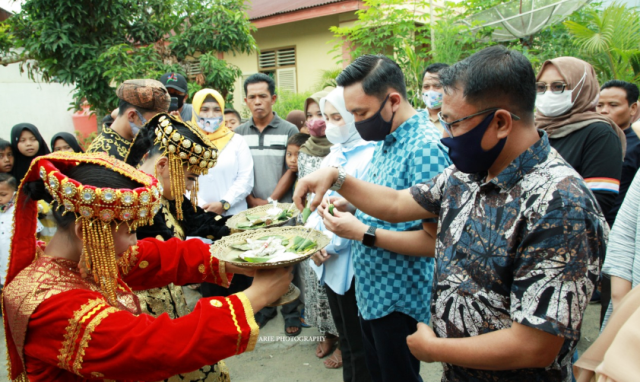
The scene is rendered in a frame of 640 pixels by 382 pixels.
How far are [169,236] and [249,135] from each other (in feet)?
8.88

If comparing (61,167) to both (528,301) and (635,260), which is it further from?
(635,260)

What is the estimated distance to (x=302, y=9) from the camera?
36.2 ft

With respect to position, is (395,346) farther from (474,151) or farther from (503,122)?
(503,122)

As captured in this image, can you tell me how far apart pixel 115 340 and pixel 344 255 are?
185 cm

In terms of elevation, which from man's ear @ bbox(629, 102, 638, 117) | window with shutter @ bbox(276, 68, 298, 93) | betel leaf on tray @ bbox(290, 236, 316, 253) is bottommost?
betel leaf on tray @ bbox(290, 236, 316, 253)

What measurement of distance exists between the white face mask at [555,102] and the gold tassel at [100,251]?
10.4 feet

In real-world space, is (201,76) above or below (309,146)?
above

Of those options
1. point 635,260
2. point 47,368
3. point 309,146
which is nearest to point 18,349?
point 47,368

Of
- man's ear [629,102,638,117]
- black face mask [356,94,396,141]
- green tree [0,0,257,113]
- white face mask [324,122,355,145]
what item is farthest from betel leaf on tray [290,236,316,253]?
green tree [0,0,257,113]

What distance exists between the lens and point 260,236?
89.6 inches

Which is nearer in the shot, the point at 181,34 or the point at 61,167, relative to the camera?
the point at 61,167

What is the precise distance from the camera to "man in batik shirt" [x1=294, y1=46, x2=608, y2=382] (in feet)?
4.00

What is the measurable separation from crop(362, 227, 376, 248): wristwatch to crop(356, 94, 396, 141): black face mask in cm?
59

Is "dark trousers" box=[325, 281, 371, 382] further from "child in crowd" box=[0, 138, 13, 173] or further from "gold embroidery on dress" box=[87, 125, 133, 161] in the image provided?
"child in crowd" box=[0, 138, 13, 173]
